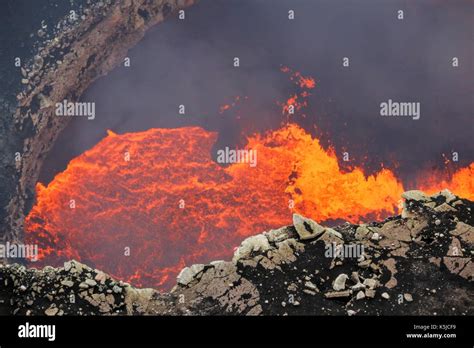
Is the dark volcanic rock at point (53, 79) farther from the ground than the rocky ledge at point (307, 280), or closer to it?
farther from the ground

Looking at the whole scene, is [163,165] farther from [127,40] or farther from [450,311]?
[450,311]

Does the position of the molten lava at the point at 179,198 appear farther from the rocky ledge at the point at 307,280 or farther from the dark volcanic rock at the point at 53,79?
the rocky ledge at the point at 307,280

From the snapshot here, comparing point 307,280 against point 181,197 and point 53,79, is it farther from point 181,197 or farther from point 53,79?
point 53,79

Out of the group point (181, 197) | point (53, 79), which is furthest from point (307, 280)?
point (53, 79)

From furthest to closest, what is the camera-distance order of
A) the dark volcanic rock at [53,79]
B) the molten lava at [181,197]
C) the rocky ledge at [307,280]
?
the dark volcanic rock at [53,79]
the molten lava at [181,197]
the rocky ledge at [307,280]

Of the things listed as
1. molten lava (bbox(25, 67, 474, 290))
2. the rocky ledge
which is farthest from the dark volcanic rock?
the rocky ledge

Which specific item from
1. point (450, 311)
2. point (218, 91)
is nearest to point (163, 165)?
point (218, 91)

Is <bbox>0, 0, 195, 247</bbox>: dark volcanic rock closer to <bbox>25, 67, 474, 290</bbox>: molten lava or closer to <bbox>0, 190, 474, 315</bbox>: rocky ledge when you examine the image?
<bbox>25, 67, 474, 290</bbox>: molten lava

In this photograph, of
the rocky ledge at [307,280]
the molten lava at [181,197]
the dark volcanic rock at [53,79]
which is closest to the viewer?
the rocky ledge at [307,280]

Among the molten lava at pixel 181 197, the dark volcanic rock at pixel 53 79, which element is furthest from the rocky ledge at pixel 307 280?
the dark volcanic rock at pixel 53 79
